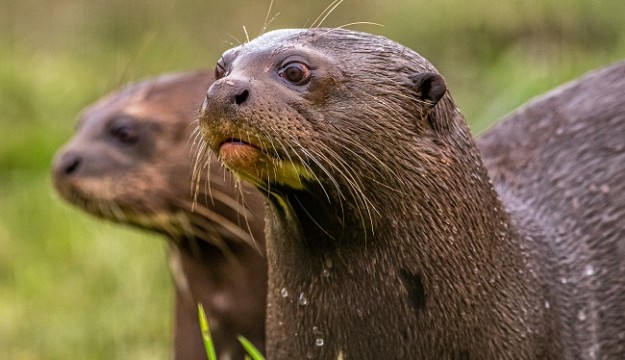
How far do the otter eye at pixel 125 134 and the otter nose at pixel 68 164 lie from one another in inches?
4.5

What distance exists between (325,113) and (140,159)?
4.47 feet

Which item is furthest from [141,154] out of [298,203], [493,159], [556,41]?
[556,41]

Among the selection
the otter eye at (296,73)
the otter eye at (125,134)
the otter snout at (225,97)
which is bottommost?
the otter snout at (225,97)

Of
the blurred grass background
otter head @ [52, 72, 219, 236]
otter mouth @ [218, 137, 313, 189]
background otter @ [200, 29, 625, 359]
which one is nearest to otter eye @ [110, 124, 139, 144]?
otter head @ [52, 72, 219, 236]

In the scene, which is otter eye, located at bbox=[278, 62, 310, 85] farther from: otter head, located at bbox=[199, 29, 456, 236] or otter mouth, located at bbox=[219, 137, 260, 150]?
otter mouth, located at bbox=[219, 137, 260, 150]

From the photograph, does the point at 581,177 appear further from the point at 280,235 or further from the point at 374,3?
the point at 374,3

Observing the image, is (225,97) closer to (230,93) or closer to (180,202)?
(230,93)

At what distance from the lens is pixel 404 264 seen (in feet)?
→ 8.92

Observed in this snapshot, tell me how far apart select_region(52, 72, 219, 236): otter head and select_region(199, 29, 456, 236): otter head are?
107 cm

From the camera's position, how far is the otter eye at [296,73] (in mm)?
2602

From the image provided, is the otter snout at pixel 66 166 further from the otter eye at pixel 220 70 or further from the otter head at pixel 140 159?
the otter eye at pixel 220 70

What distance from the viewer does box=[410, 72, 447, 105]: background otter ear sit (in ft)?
8.90

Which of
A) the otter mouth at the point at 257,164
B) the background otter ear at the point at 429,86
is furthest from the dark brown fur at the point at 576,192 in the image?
the otter mouth at the point at 257,164

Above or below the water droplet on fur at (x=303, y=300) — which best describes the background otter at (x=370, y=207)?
above
